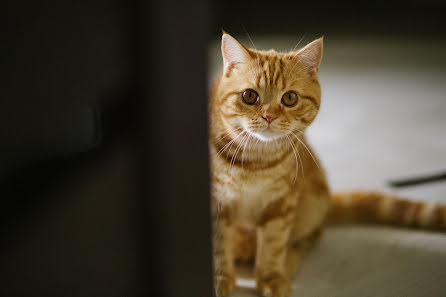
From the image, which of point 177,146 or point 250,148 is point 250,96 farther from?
point 177,146

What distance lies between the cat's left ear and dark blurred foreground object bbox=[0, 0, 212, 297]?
A: 486mm

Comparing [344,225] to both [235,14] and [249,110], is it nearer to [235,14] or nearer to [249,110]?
[249,110]

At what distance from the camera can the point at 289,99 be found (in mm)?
1201

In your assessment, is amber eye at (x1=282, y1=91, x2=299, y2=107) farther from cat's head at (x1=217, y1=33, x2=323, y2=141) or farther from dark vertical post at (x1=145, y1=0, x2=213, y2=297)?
dark vertical post at (x1=145, y1=0, x2=213, y2=297)

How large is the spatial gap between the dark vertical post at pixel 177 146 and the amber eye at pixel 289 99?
0.45 m

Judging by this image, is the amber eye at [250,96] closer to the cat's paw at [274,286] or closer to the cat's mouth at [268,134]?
the cat's mouth at [268,134]

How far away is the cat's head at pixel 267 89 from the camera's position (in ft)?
3.80

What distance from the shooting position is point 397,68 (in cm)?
354

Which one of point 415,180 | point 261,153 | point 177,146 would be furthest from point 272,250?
point 415,180

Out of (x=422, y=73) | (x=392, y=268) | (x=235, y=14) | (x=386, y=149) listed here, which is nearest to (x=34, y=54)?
(x=392, y=268)

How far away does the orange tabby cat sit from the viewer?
46.2 inches

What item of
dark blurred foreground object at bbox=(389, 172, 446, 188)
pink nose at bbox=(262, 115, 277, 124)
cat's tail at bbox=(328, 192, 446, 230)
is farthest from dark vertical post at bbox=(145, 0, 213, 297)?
dark blurred foreground object at bbox=(389, 172, 446, 188)

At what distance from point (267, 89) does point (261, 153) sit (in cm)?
19

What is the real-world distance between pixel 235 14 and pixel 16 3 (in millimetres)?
2896
